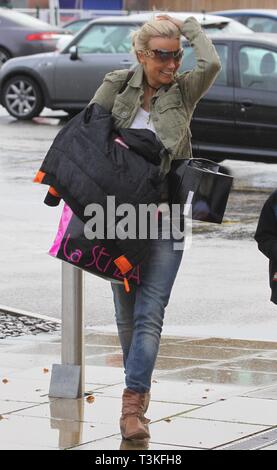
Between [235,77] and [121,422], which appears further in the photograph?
[235,77]

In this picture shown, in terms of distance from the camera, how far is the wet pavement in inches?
234

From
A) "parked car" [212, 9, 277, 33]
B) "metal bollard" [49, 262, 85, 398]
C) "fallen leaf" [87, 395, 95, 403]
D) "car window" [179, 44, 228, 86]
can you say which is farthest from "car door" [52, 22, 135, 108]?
"fallen leaf" [87, 395, 95, 403]

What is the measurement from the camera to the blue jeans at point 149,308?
19.7 ft

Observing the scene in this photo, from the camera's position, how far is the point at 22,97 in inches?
874

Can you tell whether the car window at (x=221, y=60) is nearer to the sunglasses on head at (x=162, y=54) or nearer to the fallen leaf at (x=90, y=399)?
the fallen leaf at (x=90, y=399)

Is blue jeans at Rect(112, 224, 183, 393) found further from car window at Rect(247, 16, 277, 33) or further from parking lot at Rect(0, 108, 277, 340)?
car window at Rect(247, 16, 277, 33)

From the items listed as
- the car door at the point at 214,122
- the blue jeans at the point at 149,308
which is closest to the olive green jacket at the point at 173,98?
the blue jeans at the point at 149,308

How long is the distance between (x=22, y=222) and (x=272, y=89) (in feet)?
15.1

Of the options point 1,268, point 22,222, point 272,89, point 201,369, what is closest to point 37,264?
point 1,268

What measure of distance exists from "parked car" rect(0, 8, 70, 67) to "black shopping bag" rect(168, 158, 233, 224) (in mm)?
20449

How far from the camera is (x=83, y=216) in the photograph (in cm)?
594

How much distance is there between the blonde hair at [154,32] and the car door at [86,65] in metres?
14.7

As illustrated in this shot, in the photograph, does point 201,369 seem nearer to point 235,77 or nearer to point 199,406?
point 199,406

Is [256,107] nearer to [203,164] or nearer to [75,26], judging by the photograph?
[203,164]
